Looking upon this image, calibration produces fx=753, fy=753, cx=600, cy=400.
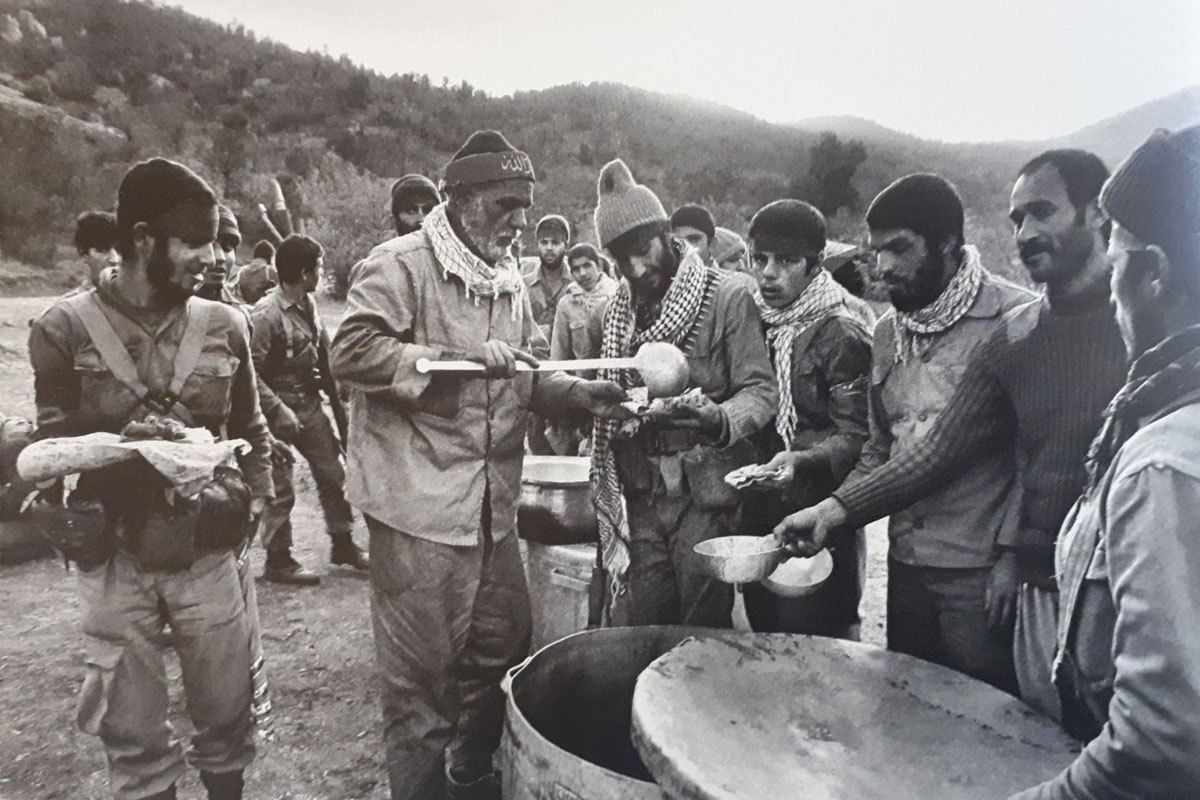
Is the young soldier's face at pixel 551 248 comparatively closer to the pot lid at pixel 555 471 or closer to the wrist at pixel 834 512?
the pot lid at pixel 555 471

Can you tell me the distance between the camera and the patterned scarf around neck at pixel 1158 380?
3.59 ft

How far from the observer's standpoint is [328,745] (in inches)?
134

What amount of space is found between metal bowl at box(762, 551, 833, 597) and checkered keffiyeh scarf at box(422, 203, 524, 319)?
1.39 metres

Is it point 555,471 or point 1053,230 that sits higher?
point 1053,230

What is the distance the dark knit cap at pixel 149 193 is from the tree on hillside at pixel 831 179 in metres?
20.7

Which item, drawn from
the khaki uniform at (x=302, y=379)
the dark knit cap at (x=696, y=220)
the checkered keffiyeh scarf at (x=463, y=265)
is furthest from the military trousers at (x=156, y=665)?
the dark knit cap at (x=696, y=220)

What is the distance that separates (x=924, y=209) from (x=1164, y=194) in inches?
60.6

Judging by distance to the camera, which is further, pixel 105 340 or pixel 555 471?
pixel 555 471

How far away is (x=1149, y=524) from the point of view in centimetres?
103

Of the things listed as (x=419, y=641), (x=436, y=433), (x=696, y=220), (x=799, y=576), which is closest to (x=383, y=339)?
(x=436, y=433)

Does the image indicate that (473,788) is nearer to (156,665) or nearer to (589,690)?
(589,690)

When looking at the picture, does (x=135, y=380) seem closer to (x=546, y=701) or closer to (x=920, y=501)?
(x=546, y=701)

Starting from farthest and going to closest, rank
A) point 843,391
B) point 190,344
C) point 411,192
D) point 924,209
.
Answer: point 411,192
point 843,391
point 924,209
point 190,344

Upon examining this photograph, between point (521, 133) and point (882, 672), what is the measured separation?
25.8 m
